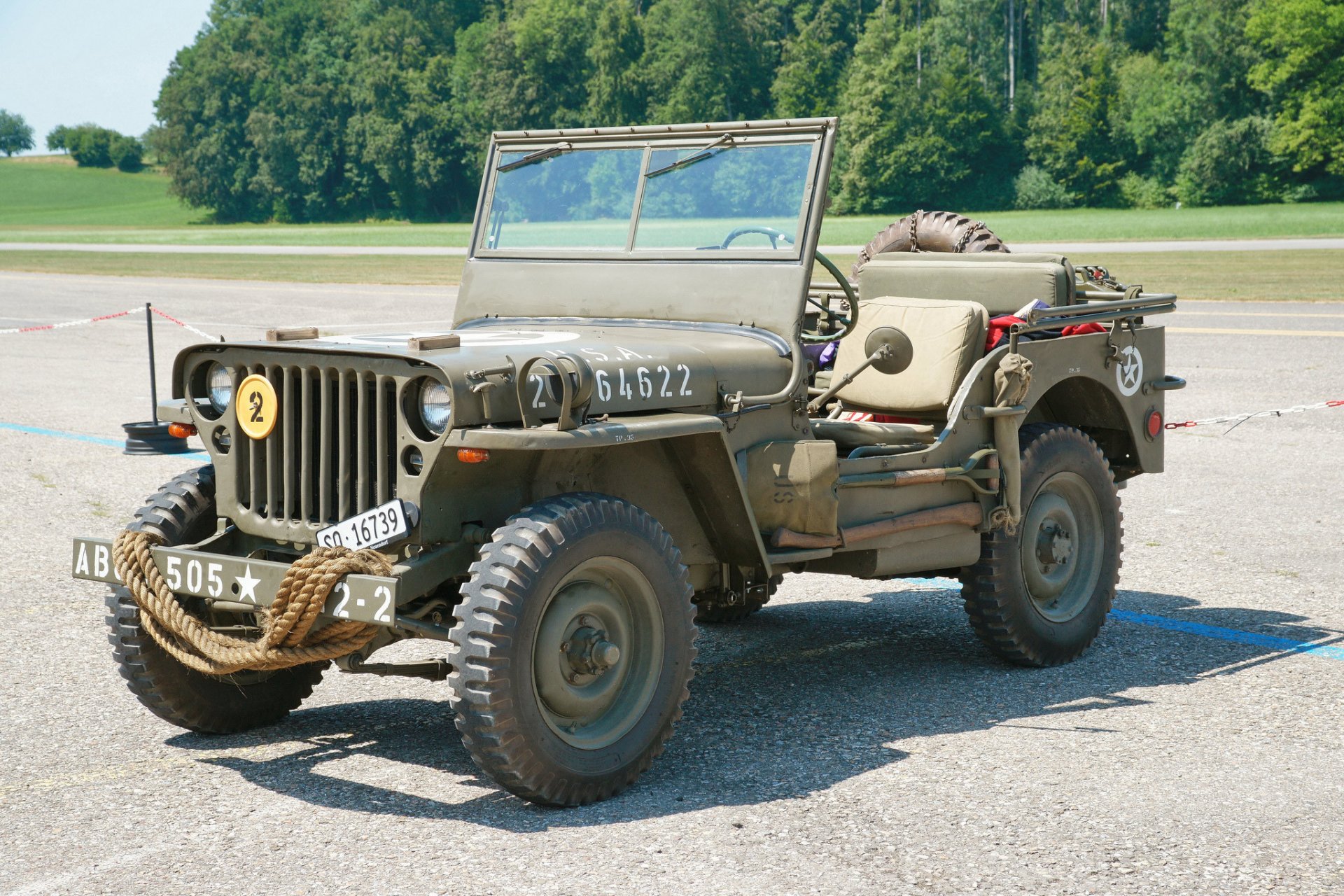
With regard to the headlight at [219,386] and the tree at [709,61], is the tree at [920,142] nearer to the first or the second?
the tree at [709,61]

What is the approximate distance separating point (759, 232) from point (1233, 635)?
9.27 ft

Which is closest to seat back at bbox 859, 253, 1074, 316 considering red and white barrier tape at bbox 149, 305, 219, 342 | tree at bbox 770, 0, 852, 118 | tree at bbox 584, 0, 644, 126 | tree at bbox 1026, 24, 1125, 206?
red and white barrier tape at bbox 149, 305, 219, 342

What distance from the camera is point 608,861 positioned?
3.96 m

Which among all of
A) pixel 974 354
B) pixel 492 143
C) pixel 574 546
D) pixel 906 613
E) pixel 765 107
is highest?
pixel 765 107

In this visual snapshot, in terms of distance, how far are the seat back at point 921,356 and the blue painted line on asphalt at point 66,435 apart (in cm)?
710

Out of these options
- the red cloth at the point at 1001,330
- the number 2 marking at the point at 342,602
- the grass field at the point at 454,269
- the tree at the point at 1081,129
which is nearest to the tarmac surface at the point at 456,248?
the grass field at the point at 454,269

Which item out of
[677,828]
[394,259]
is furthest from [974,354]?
[394,259]

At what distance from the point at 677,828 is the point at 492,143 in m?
3.15

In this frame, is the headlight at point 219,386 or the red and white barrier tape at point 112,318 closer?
the headlight at point 219,386

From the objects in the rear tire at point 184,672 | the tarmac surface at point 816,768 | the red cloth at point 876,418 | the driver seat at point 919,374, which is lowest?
the tarmac surface at point 816,768

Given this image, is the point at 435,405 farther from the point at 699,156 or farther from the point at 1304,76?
the point at 1304,76

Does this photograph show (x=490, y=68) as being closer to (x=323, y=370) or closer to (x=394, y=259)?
(x=394, y=259)

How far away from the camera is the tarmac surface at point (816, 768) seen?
12.8ft

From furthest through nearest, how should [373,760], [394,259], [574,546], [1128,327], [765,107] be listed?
[765,107], [394,259], [1128,327], [373,760], [574,546]
